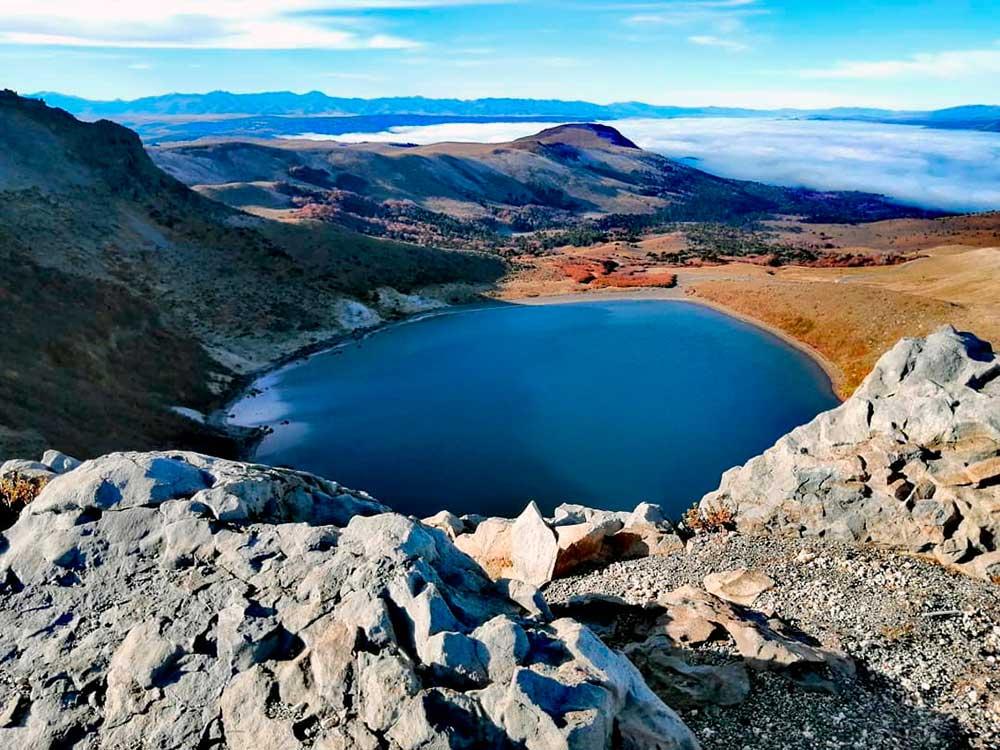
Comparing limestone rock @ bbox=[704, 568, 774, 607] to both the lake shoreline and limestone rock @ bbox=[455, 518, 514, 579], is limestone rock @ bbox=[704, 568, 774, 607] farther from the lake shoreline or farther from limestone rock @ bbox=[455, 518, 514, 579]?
the lake shoreline

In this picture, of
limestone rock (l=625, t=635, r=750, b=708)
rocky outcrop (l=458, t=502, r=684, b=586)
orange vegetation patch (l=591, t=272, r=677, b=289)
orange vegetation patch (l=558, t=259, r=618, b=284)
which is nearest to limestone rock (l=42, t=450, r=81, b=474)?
rocky outcrop (l=458, t=502, r=684, b=586)

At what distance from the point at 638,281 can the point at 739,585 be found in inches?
2680

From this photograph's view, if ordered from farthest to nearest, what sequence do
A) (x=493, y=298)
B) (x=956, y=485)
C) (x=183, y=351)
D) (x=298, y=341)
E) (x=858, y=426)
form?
(x=493, y=298)
(x=298, y=341)
(x=183, y=351)
(x=858, y=426)
(x=956, y=485)

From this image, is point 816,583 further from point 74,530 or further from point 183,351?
point 183,351

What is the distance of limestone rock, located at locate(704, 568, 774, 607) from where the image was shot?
17.4 meters

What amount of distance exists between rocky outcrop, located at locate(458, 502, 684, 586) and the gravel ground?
23.2 inches

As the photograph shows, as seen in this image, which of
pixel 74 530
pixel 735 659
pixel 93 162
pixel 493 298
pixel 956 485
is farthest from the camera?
pixel 493 298

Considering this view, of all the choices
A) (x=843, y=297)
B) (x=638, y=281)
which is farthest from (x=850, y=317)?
(x=638, y=281)

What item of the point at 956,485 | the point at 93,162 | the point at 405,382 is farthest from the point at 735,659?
the point at 93,162

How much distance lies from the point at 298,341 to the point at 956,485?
164 ft

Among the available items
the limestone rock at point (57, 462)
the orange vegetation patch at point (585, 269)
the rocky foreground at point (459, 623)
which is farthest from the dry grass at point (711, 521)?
the orange vegetation patch at point (585, 269)

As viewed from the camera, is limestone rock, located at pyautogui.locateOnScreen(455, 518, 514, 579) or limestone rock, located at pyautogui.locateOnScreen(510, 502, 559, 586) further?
limestone rock, located at pyautogui.locateOnScreen(455, 518, 514, 579)

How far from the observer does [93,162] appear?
235 ft

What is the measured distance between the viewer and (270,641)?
→ 33.4 ft
